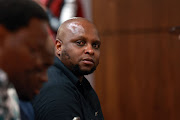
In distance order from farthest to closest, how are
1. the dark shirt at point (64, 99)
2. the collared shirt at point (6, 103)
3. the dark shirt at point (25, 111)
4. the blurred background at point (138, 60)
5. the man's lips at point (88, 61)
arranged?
the blurred background at point (138, 60) → the man's lips at point (88, 61) → the dark shirt at point (64, 99) → the dark shirt at point (25, 111) → the collared shirt at point (6, 103)

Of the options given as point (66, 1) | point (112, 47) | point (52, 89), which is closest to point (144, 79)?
point (112, 47)

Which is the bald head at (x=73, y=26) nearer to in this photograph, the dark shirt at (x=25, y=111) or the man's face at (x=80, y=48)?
the man's face at (x=80, y=48)

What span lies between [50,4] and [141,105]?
1535 mm

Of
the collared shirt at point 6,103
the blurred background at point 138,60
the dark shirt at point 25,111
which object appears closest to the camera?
the collared shirt at point 6,103

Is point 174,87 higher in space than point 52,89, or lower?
lower

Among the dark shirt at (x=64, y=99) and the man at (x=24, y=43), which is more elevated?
the man at (x=24, y=43)

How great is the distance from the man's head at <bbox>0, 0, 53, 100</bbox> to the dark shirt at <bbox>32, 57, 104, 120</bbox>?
1.67 feet

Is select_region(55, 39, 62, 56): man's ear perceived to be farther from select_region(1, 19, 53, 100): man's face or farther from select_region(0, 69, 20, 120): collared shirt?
select_region(0, 69, 20, 120): collared shirt

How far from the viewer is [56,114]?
1.21 m

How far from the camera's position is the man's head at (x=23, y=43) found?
2.17ft

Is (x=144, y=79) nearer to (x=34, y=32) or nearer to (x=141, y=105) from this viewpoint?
(x=141, y=105)

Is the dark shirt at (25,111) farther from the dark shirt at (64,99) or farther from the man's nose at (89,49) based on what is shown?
the man's nose at (89,49)

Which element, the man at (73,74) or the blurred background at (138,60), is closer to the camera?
the man at (73,74)

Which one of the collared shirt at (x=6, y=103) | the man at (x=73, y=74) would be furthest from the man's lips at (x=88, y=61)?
the collared shirt at (x=6, y=103)
